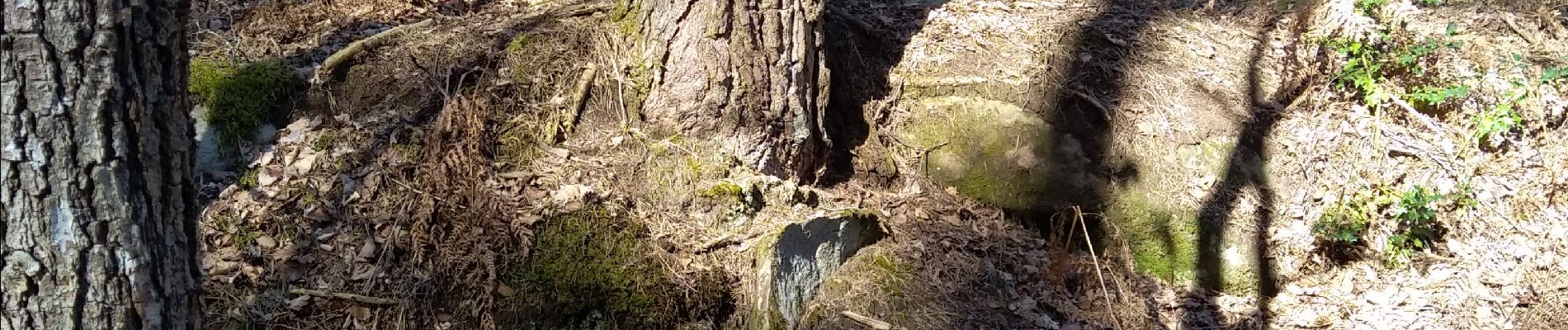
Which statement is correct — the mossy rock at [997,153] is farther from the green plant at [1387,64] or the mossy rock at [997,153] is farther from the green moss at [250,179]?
the green moss at [250,179]

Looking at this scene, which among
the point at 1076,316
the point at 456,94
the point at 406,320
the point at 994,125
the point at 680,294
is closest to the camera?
the point at 406,320

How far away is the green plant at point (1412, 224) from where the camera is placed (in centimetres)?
486

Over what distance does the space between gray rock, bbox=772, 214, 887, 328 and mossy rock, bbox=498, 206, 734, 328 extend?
239mm

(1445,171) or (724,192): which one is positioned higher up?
(724,192)

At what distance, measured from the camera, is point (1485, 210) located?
5.00m

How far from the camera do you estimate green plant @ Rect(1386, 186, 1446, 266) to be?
4855 millimetres

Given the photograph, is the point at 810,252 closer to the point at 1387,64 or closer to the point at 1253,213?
the point at 1253,213

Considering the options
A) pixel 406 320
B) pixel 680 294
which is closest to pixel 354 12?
pixel 406 320

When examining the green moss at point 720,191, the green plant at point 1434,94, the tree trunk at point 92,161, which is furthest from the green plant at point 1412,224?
the tree trunk at point 92,161

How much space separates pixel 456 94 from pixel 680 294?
136 cm

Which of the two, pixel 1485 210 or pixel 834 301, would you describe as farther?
pixel 1485 210

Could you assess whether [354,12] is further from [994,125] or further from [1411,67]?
[1411,67]

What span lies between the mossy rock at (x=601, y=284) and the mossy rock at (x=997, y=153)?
1409mm

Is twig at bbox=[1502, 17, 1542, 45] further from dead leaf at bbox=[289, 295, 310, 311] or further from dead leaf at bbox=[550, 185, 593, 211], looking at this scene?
dead leaf at bbox=[289, 295, 310, 311]
